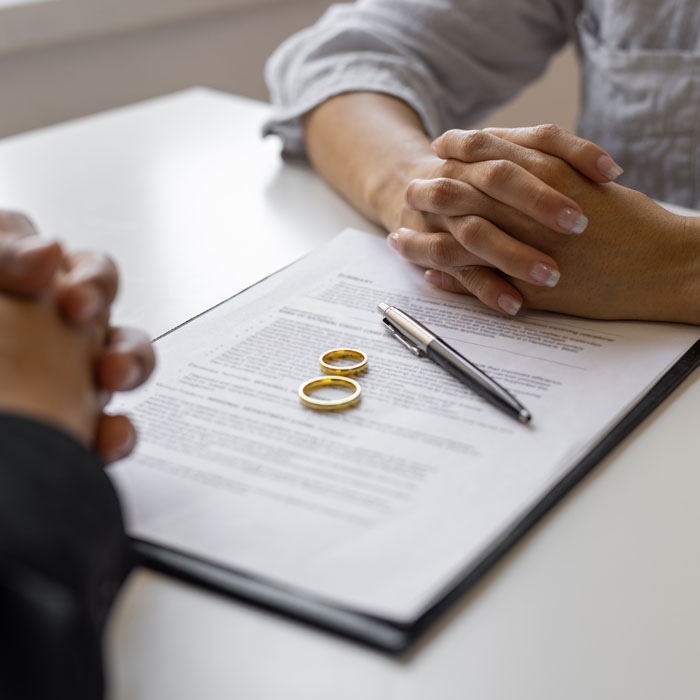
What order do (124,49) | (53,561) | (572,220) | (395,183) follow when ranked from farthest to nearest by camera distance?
1. (124,49)
2. (395,183)
3. (572,220)
4. (53,561)

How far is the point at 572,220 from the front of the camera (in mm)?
631

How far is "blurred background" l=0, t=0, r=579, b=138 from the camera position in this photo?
1745 millimetres

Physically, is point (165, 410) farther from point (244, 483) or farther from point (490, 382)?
point (490, 382)

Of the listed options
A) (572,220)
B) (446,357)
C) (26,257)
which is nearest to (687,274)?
(572,220)

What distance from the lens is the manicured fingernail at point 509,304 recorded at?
643 millimetres

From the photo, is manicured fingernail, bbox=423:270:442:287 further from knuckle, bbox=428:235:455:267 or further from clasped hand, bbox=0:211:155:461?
clasped hand, bbox=0:211:155:461

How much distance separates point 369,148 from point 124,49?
1.28 meters

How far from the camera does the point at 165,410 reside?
52 cm

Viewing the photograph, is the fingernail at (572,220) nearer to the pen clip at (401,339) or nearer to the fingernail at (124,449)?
the pen clip at (401,339)

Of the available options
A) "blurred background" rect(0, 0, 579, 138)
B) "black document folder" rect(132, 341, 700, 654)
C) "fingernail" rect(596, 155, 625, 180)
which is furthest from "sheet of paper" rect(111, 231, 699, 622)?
"blurred background" rect(0, 0, 579, 138)

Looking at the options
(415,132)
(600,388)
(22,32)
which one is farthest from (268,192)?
(22,32)

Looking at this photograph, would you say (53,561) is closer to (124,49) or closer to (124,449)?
(124,449)

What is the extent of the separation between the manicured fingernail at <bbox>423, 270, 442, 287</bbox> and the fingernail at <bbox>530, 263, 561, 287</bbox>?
82 mm

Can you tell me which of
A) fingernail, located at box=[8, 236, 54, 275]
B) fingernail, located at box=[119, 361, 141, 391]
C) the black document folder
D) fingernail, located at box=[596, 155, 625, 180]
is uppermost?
fingernail, located at box=[8, 236, 54, 275]
